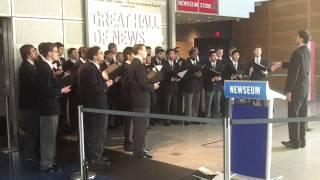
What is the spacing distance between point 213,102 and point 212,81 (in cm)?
62

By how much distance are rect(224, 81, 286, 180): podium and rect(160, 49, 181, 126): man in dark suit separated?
394 cm

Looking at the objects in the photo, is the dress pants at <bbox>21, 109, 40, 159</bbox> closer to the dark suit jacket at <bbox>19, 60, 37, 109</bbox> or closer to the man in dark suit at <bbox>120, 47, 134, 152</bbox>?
the dark suit jacket at <bbox>19, 60, 37, 109</bbox>

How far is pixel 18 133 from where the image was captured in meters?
8.12

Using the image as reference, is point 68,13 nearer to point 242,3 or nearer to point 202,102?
point 202,102

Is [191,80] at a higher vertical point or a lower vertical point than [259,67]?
lower

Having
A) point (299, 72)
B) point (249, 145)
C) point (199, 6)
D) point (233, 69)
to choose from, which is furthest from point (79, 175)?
point (199, 6)

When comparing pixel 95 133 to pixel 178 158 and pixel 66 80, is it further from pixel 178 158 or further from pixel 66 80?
pixel 178 158

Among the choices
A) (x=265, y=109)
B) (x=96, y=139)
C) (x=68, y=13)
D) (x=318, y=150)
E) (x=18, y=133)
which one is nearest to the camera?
(x=265, y=109)

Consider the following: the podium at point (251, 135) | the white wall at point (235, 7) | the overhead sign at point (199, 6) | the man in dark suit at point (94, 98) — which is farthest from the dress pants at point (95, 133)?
the white wall at point (235, 7)

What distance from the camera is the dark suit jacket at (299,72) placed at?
22.2 feet

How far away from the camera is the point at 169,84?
367 inches

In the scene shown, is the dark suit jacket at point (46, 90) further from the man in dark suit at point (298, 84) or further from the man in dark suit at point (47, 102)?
the man in dark suit at point (298, 84)

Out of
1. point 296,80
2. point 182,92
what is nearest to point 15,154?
point 182,92

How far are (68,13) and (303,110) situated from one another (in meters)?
5.15
